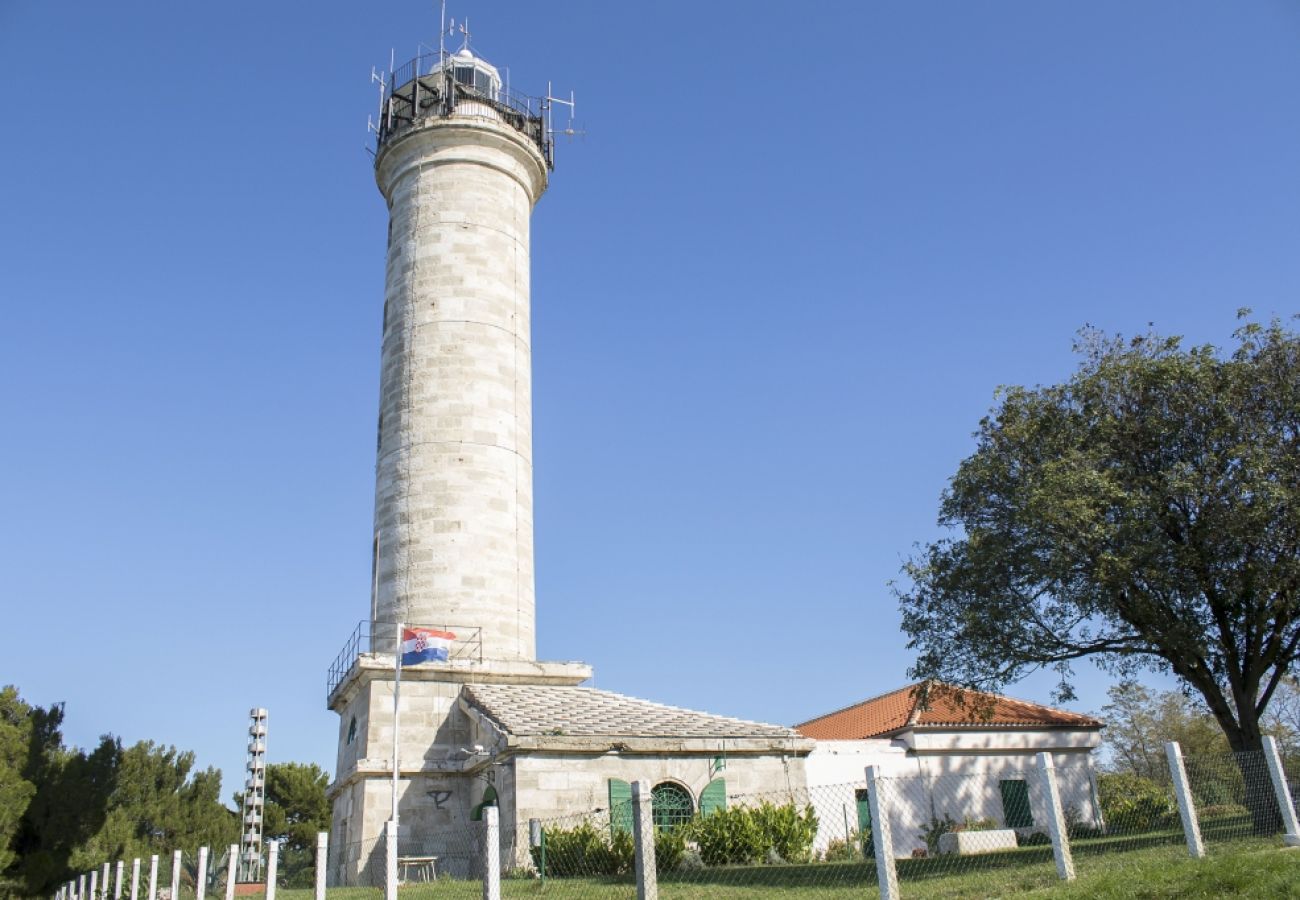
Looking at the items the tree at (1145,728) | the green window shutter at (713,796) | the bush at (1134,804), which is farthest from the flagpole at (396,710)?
the tree at (1145,728)

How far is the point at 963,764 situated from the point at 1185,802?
1640cm

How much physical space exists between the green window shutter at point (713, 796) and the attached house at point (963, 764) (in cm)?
497

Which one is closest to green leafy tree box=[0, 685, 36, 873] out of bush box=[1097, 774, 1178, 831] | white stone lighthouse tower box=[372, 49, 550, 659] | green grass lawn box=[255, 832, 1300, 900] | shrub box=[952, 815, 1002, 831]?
white stone lighthouse tower box=[372, 49, 550, 659]

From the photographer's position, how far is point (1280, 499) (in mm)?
16094

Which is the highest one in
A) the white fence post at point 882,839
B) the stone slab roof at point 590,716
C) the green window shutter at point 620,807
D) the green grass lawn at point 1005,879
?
the stone slab roof at point 590,716

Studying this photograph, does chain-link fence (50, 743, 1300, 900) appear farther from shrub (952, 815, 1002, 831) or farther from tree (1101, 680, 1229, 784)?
tree (1101, 680, 1229, 784)

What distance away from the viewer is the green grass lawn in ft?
32.0

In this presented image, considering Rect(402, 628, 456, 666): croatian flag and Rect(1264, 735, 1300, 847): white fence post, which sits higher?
Rect(402, 628, 456, 666): croatian flag

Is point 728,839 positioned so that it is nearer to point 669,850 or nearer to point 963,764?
point 669,850

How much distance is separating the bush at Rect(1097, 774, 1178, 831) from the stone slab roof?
22.5 feet

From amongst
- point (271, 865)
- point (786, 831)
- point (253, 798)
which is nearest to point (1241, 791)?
point (786, 831)

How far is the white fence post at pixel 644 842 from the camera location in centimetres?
984

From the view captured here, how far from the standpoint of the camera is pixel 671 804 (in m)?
20.0

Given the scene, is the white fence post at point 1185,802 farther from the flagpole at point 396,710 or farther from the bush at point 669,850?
the flagpole at point 396,710
